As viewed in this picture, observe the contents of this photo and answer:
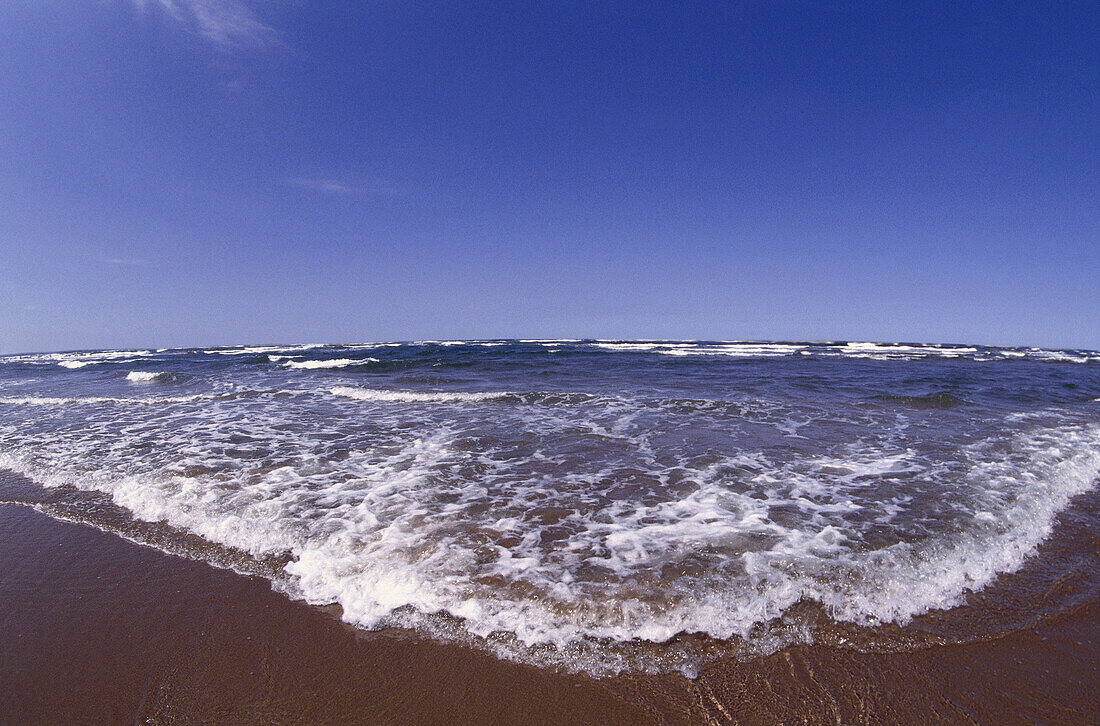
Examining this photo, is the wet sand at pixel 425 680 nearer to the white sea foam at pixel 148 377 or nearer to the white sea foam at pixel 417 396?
the white sea foam at pixel 417 396

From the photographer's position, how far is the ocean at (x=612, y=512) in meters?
2.87

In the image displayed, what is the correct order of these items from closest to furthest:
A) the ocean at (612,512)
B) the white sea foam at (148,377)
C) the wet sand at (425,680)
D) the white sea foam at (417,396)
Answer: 1. the wet sand at (425,680)
2. the ocean at (612,512)
3. the white sea foam at (417,396)
4. the white sea foam at (148,377)

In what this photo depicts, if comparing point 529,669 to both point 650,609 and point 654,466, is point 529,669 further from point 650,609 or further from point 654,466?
point 654,466

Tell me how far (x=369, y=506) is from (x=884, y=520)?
192 inches

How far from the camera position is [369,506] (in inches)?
185

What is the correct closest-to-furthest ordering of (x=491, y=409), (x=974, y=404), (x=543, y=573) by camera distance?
(x=543, y=573), (x=491, y=409), (x=974, y=404)

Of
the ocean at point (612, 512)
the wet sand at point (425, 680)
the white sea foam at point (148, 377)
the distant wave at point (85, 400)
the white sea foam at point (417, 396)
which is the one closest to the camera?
the wet sand at point (425, 680)

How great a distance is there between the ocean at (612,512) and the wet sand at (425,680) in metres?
0.13

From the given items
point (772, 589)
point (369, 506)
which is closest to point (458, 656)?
point (772, 589)

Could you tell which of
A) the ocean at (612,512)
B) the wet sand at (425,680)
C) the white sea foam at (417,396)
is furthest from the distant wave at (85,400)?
the wet sand at (425,680)

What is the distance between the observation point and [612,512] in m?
4.57

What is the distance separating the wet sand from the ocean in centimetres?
13

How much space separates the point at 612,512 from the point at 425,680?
2.48m

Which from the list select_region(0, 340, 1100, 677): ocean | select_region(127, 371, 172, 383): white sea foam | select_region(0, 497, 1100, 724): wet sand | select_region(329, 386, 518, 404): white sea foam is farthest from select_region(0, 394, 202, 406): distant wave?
select_region(0, 497, 1100, 724): wet sand
